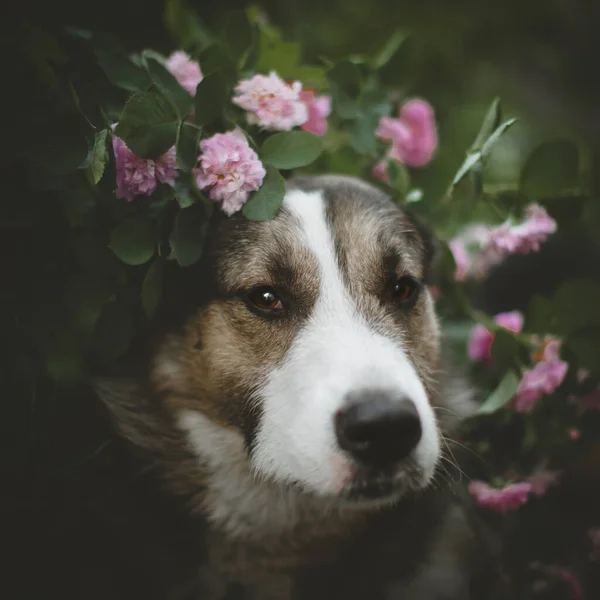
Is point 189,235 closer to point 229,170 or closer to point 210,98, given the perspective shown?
point 229,170

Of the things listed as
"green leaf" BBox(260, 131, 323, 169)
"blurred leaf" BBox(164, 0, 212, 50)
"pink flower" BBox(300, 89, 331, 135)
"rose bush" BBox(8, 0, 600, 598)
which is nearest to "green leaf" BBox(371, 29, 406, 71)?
"rose bush" BBox(8, 0, 600, 598)

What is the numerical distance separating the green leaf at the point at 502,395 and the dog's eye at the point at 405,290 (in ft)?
1.73

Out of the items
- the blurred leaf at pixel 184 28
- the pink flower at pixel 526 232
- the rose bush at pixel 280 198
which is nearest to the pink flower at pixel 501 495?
the rose bush at pixel 280 198

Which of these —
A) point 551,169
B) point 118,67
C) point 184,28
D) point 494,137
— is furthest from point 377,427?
point 184,28

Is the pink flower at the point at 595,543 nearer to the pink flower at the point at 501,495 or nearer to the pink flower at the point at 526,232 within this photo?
the pink flower at the point at 501,495

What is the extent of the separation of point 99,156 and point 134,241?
308 mm

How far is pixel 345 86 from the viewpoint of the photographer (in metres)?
2.71

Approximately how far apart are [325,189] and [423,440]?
1066mm

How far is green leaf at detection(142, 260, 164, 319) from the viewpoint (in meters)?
2.18

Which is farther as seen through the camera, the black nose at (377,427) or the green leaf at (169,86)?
the green leaf at (169,86)

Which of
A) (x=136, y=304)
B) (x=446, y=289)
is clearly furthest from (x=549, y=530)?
(x=136, y=304)

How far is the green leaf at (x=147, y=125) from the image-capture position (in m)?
2.02

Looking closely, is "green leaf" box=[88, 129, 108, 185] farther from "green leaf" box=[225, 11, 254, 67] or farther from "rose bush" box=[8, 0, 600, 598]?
"green leaf" box=[225, 11, 254, 67]

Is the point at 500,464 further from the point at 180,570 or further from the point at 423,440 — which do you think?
the point at 180,570
